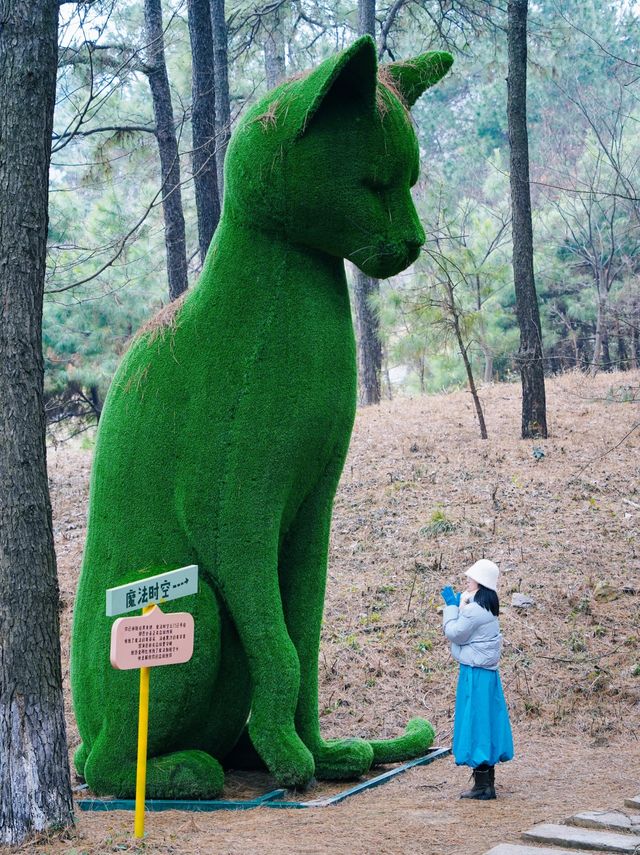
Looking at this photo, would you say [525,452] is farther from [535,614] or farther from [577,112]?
[577,112]

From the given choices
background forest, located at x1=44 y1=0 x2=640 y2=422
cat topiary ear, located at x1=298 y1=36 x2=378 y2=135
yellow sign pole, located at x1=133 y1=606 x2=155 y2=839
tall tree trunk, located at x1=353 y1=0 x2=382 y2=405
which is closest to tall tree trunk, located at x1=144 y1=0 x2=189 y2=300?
background forest, located at x1=44 y1=0 x2=640 y2=422

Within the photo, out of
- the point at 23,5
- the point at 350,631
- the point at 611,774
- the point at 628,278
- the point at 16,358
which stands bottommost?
the point at 611,774

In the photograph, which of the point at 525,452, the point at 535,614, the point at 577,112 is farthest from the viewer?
the point at 577,112

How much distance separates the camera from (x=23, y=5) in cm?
428

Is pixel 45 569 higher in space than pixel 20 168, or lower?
lower

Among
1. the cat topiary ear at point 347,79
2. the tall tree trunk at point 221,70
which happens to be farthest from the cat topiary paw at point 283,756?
the tall tree trunk at point 221,70

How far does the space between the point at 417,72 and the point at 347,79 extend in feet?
2.53

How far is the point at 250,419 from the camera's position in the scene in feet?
15.9

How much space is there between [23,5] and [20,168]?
2.29ft

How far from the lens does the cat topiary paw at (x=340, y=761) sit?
17.5 feet

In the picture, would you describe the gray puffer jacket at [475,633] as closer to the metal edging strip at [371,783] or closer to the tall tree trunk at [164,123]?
the metal edging strip at [371,783]

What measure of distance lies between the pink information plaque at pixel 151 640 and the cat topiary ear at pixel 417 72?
2996 millimetres

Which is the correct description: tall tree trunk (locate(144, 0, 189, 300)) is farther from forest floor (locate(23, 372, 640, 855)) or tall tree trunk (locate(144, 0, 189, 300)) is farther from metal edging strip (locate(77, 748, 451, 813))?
metal edging strip (locate(77, 748, 451, 813))

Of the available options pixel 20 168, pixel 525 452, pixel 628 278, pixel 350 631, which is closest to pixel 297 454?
pixel 20 168
